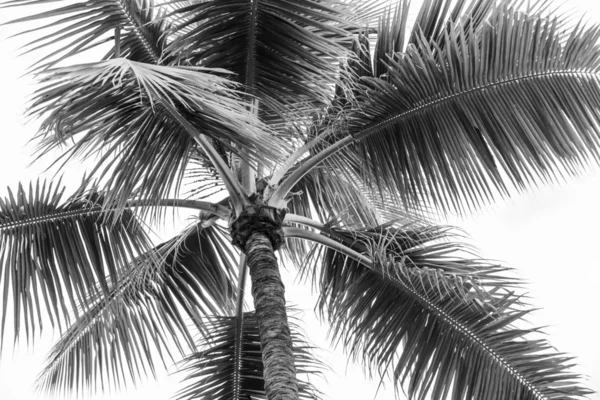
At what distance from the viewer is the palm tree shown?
14.5 ft

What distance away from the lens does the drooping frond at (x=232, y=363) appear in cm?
574

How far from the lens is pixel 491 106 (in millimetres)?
4812

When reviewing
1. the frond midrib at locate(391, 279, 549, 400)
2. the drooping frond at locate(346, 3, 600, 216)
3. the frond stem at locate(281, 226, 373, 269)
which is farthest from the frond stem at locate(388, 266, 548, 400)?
the drooping frond at locate(346, 3, 600, 216)

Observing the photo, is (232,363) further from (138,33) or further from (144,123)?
(138,33)

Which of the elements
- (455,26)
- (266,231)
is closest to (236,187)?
(266,231)

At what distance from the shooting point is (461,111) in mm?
4883

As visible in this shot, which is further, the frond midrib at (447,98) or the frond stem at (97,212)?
the frond stem at (97,212)

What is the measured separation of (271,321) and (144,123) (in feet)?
4.36

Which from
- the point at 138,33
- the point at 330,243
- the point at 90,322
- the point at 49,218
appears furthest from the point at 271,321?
the point at 138,33

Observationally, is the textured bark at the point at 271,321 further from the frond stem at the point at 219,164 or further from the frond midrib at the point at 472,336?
the frond midrib at the point at 472,336

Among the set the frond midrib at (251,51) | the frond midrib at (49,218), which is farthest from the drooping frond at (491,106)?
the frond midrib at (49,218)

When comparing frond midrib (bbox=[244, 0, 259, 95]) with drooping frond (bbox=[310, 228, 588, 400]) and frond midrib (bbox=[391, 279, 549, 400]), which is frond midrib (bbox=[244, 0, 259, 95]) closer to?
drooping frond (bbox=[310, 228, 588, 400])

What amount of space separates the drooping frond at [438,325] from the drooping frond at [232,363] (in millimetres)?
429

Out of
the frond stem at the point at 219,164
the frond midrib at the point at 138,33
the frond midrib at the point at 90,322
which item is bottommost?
the frond midrib at the point at 90,322
